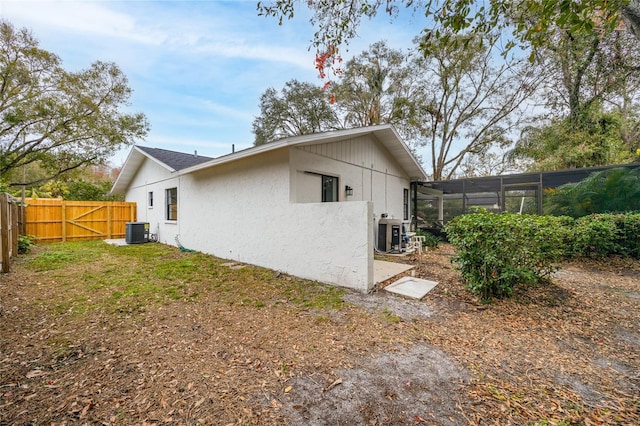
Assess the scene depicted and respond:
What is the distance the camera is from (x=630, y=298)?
13.6 feet

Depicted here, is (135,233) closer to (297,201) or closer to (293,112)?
(297,201)

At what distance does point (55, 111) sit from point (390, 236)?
16951 millimetres

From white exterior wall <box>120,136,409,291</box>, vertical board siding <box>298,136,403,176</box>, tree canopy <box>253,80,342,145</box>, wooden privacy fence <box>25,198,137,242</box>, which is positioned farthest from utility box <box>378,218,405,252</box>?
wooden privacy fence <box>25,198,137,242</box>

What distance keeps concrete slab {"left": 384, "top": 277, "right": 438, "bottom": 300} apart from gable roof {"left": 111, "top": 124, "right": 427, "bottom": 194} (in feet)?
10.6

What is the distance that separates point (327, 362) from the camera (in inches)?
97.6

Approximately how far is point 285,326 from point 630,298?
548 centimetres

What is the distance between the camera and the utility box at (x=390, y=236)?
8016 millimetres

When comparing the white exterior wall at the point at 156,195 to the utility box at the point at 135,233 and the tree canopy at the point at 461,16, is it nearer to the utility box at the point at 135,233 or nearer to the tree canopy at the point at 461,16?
the utility box at the point at 135,233

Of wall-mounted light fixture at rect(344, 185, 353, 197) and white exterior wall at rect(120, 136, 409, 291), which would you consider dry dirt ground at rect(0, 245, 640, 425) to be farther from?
wall-mounted light fixture at rect(344, 185, 353, 197)

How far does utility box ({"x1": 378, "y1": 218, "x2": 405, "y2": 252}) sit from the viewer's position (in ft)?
26.3

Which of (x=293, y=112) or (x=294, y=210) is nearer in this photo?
(x=294, y=210)

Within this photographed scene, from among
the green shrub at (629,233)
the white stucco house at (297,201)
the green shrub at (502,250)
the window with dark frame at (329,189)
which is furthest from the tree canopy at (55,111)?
the green shrub at (629,233)

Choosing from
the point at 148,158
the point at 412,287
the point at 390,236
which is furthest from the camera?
the point at 148,158

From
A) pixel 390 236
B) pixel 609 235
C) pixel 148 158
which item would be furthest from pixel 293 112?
pixel 609 235
